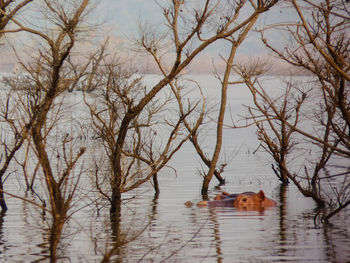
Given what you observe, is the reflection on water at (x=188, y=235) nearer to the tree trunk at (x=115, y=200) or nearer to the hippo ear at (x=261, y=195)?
the tree trunk at (x=115, y=200)

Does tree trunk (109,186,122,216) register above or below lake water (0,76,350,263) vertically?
above

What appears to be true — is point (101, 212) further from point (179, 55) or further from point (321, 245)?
point (321, 245)

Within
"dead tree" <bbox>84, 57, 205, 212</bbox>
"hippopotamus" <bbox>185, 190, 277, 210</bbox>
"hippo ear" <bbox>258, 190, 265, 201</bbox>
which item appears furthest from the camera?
"hippopotamus" <bbox>185, 190, 277, 210</bbox>

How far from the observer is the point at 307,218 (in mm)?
19766

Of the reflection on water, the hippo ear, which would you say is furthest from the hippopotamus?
the reflection on water

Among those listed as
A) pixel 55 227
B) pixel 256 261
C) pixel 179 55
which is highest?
pixel 179 55

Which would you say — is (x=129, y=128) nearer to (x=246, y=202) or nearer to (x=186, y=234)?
(x=246, y=202)

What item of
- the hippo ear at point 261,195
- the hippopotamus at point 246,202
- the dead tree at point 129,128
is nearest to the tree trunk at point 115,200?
the dead tree at point 129,128

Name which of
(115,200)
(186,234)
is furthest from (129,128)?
(186,234)

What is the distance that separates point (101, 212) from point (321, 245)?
8568 mm

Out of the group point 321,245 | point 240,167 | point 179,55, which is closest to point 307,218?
point 321,245

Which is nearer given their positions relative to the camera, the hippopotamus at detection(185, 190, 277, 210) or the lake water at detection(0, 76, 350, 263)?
the lake water at detection(0, 76, 350, 263)

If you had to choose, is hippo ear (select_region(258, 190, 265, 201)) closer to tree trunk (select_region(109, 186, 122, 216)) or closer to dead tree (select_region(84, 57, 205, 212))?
dead tree (select_region(84, 57, 205, 212))

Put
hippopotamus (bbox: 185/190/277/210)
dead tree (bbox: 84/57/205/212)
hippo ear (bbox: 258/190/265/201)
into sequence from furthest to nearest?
hippopotamus (bbox: 185/190/277/210) < hippo ear (bbox: 258/190/265/201) < dead tree (bbox: 84/57/205/212)
